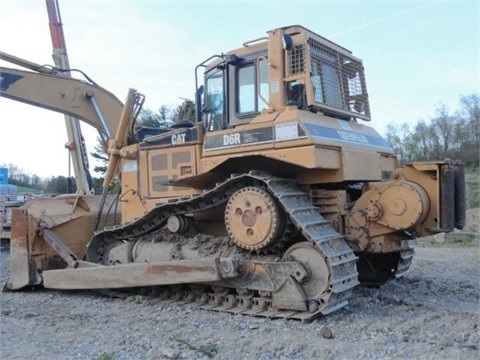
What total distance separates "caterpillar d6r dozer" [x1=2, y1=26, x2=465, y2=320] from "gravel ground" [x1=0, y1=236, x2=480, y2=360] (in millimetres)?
283

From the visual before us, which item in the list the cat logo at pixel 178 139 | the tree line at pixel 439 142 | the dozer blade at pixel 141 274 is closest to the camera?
the dozer blade at pixel 141 274

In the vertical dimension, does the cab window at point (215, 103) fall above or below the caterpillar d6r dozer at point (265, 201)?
above

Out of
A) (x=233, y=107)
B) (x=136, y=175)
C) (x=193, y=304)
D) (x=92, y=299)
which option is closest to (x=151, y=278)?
(x=193, y=304)

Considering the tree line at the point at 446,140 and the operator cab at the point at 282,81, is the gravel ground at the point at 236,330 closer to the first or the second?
the operator cab at the point at 282,81

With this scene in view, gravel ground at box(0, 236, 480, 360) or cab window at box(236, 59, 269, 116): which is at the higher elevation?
cab window at box(236, 59, 269, 116)

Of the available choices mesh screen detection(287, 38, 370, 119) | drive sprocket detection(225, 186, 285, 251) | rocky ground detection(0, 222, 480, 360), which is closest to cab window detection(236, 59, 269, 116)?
mesh screen detection(287, 38, 370, 119)

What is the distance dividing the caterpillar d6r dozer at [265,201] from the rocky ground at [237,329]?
0.29m

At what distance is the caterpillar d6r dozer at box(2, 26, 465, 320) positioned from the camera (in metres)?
5.79

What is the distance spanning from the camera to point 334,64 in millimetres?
7051

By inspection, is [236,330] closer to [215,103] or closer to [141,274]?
[141,274]

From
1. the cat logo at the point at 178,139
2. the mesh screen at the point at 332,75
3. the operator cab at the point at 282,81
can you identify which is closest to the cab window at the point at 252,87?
the operator cab at the point at 282,81

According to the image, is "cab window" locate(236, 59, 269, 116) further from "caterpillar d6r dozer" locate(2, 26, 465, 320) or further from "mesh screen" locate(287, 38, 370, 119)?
"mesh screen" locate(287, 38, 370, 119)

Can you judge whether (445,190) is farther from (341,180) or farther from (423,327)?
(423,327)

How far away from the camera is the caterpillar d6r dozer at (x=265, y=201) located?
579cm
